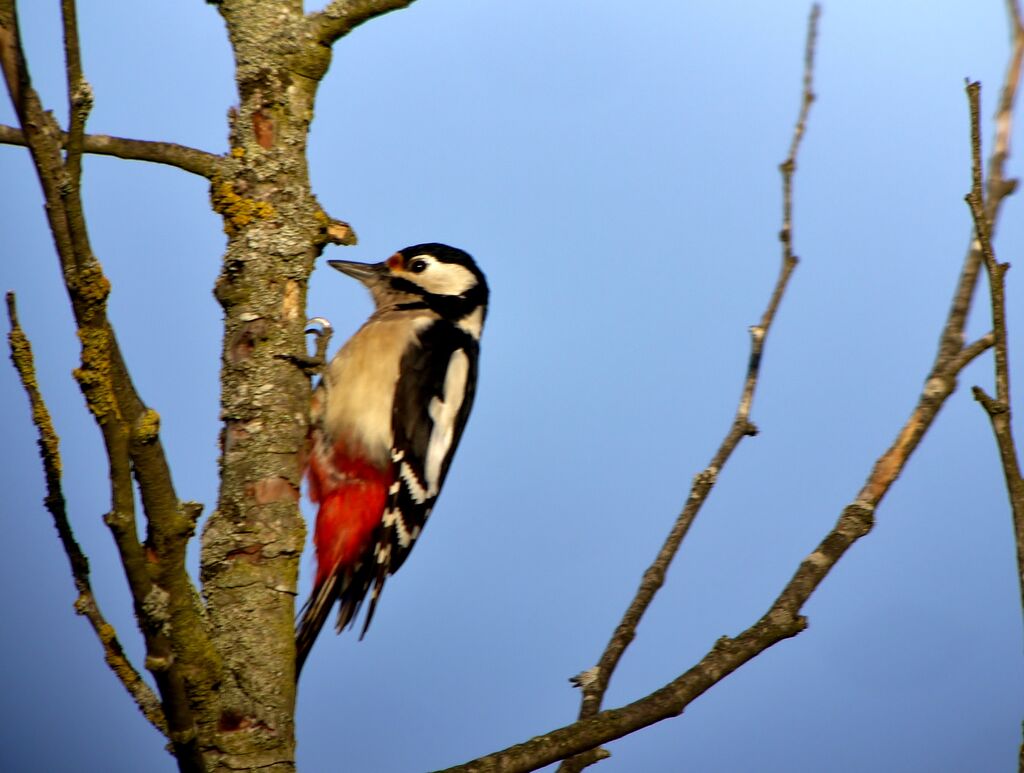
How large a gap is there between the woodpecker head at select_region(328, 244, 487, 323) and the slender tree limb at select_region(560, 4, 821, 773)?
106 centimetres

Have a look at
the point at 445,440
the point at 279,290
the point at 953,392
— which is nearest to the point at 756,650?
the point at 953,392

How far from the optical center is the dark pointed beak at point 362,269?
277 centimetres

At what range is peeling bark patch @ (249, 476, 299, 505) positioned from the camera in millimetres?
1551

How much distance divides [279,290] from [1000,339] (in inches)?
36.8

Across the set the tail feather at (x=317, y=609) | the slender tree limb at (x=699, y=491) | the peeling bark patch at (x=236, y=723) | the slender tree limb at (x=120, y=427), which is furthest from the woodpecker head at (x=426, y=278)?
the slender tree limb at (x=120, y=427)

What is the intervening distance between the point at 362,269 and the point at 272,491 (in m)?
1.29

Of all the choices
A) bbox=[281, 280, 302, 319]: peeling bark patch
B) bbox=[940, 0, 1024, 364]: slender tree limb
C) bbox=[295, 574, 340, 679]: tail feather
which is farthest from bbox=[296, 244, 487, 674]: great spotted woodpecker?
bbox=[940, 0, 1024, 364]: slender tree limb

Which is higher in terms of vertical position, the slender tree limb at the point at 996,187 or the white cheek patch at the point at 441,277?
the white cheek patch at the point at 441,277

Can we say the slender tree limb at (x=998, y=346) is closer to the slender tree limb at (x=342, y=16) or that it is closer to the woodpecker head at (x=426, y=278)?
the slender tree limb at (x=342, y=16)

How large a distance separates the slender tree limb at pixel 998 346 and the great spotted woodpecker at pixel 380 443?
1.24 m

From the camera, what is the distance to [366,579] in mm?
2408

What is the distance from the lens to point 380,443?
2.42m

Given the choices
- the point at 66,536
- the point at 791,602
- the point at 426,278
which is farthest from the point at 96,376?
the point at 426,278

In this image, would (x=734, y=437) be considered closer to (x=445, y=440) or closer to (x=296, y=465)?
(x=296, y=465)
